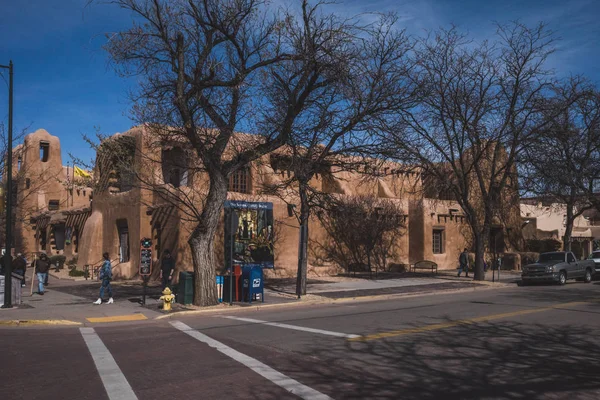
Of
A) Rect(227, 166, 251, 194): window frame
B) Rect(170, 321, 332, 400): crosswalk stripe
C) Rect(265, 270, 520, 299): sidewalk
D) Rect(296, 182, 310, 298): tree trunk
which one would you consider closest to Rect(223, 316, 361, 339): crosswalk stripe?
Rect(170, 321, 332, 400): crosswalk stripe

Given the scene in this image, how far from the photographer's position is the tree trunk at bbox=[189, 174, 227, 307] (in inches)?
611

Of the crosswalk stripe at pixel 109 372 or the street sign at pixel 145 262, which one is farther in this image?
the street sign at pixel 145 262

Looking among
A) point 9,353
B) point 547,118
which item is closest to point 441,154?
point 547,118

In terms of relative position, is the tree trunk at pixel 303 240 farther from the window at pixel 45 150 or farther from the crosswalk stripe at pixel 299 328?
the window at pixel 45 150

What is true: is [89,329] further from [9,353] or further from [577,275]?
[577,275]

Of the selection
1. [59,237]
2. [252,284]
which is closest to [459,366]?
[252,284]

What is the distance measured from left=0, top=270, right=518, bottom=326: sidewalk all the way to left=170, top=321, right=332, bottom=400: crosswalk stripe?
480cm

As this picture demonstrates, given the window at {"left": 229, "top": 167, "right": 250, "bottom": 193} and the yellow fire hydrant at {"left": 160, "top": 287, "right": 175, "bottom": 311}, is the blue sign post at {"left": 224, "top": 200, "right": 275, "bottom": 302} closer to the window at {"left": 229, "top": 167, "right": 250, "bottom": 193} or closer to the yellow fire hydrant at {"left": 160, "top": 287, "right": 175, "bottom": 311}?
the window at {"left": 229, "top": 167, "right": 250, "bottom": 193}

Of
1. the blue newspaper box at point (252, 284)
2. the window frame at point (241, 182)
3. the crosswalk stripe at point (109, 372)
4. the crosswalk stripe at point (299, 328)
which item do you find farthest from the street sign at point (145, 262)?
the window frame at point (241, 182)

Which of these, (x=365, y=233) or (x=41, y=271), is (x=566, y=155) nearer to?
(x=365, y=233)

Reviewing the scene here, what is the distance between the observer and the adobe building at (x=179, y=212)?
20781mm

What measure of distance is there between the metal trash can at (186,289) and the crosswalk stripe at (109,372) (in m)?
5.18

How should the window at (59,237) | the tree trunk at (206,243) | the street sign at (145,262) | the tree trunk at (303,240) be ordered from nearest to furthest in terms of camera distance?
the tree trunk at (206,243) < the street sign at (145,262) < the tree trunk at (303,240) < the window at (59,237)

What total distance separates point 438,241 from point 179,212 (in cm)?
1786
